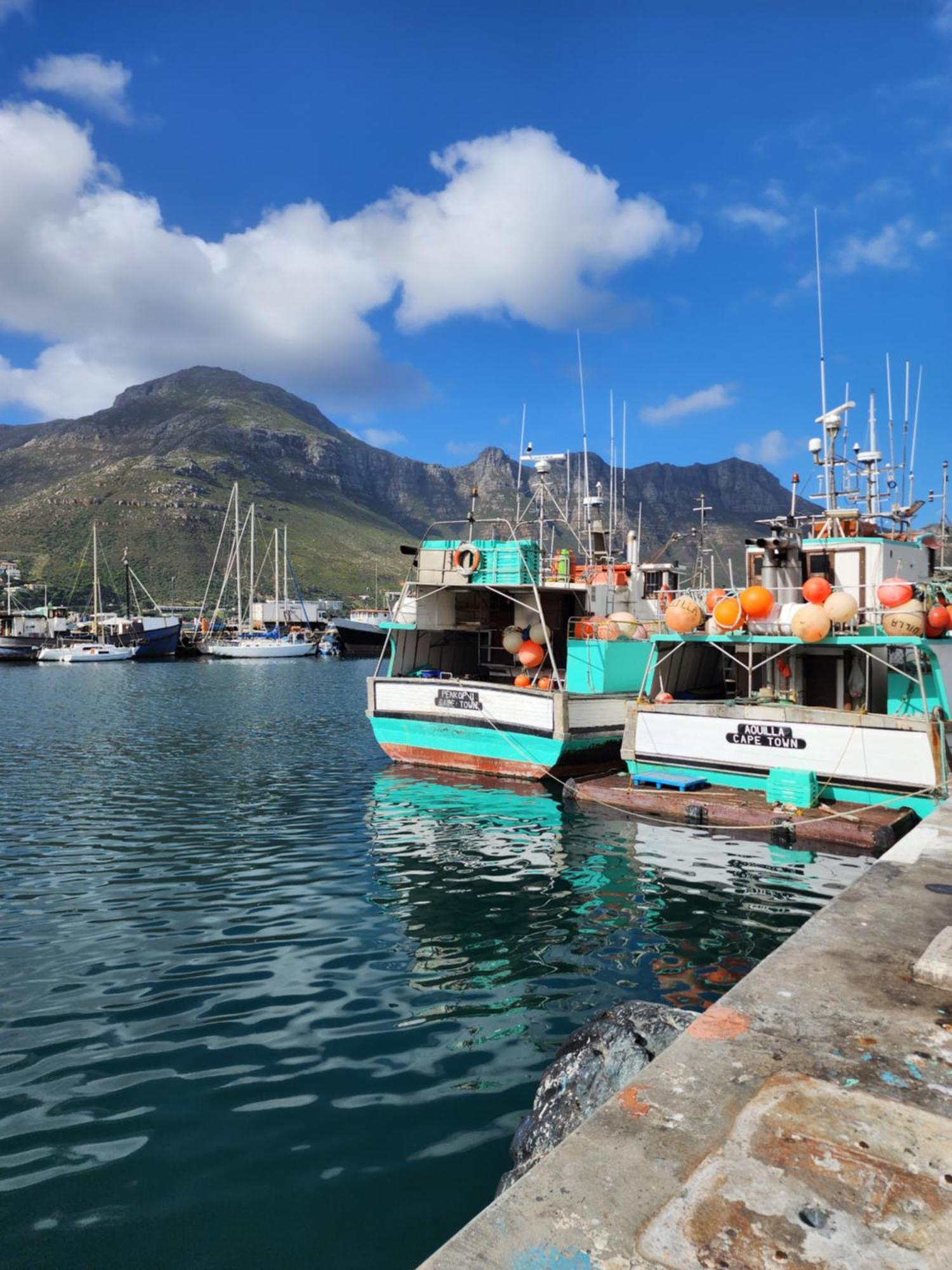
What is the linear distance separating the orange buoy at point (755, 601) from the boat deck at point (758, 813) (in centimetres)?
403

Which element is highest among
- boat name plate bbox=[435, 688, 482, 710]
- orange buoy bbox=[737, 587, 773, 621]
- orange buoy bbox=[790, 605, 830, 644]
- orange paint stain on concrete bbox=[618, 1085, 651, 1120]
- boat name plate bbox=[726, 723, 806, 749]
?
orange buoy bbox=[737, 587, 773, 621]

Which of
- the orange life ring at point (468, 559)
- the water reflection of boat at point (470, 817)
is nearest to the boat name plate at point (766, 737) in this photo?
the water reflection of boat at point (470, 817)

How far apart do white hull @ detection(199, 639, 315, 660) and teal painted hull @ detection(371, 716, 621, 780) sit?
224 ft

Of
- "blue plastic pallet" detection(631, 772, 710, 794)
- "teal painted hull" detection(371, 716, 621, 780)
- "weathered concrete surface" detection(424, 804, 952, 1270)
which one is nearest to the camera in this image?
"weathered concrete surface" detection(424, 804, 952, 1270)

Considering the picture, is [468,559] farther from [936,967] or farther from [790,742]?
[936,967]

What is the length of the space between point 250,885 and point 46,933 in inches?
116

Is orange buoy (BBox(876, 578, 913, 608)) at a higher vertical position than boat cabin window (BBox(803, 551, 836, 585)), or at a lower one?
lower

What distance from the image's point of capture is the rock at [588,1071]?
17.9 ft

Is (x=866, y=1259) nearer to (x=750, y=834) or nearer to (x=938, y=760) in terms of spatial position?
(x=750, y=834)

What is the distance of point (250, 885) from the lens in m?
12.1

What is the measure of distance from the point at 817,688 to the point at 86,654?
81.1 metres

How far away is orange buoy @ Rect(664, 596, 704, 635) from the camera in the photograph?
712 inches

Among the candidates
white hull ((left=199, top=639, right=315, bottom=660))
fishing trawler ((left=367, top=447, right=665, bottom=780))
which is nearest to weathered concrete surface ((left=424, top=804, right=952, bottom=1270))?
fishing trawler ((left=367, top=447, right=665, bottom=780))

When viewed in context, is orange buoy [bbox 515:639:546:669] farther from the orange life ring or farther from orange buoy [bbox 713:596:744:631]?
orange buoy [bbox 713:596:744:631]
